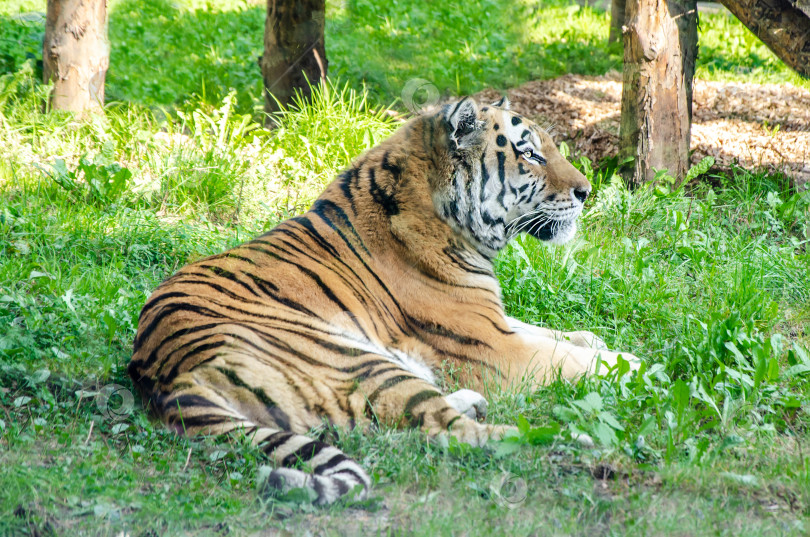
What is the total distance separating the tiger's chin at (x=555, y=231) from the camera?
400 centimetres

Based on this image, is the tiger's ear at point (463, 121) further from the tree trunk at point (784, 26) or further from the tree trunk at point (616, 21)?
the tree trunk at point (616, 21)

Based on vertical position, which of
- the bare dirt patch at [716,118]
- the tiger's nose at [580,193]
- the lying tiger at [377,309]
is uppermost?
the bare dirt patch at [716,118]

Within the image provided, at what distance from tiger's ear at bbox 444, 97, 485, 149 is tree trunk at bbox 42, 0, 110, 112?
4.21 m

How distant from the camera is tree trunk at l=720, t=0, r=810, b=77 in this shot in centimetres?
514

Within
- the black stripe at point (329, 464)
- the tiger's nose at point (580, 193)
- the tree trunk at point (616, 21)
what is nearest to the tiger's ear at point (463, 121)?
the tiger's nose at point (580, 193)

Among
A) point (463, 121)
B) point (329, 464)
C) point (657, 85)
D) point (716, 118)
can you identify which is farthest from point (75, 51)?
point (716, 118)

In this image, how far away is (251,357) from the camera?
115 inches

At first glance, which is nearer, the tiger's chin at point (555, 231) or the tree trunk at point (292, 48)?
the tiger's chin at point (555, 231)

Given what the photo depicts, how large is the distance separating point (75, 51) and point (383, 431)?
507cm

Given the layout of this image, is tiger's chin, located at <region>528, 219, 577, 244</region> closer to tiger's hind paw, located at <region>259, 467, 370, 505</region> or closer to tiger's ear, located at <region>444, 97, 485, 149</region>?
tiger's ear, located at <region>444, 97, 485, 149</region>

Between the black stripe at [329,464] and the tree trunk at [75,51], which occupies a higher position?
the tree trunk at [75,51]

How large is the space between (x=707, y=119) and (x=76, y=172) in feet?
18.3

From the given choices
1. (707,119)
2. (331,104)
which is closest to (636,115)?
(707,119)

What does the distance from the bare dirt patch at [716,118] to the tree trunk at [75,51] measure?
3.72m
